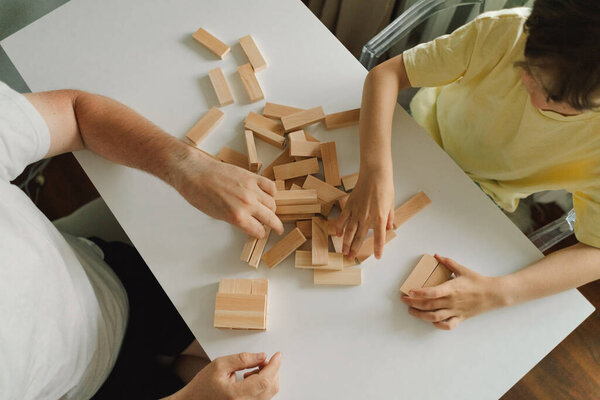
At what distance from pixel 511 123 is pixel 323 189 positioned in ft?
1.66

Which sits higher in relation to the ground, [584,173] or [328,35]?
[328,35]

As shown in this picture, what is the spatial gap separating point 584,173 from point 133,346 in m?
1.18

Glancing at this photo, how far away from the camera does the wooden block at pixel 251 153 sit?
39.3 inches

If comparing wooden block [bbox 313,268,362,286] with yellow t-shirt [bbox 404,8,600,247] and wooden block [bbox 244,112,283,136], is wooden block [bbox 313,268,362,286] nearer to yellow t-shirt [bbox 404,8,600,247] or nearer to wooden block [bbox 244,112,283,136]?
wooden block [bbox 244,112,283,136]

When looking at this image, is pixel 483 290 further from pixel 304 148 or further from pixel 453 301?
pixel 304 148

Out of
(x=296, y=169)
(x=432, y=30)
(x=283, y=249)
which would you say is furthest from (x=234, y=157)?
(x=432, y=30)

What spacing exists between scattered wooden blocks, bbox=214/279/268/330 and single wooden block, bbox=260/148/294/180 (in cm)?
25

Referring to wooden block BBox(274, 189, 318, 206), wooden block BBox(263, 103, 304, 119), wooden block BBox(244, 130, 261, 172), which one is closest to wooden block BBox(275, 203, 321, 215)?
wooden block BBox(274, 189, 318, 206)

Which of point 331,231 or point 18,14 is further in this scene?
point 18,14

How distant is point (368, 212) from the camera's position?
92cm

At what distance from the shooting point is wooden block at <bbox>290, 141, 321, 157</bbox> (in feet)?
3.29

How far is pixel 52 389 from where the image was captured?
2.88ft

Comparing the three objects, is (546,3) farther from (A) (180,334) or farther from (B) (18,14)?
(B) (18,14)

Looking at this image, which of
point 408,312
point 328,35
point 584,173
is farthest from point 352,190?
point 584,173
